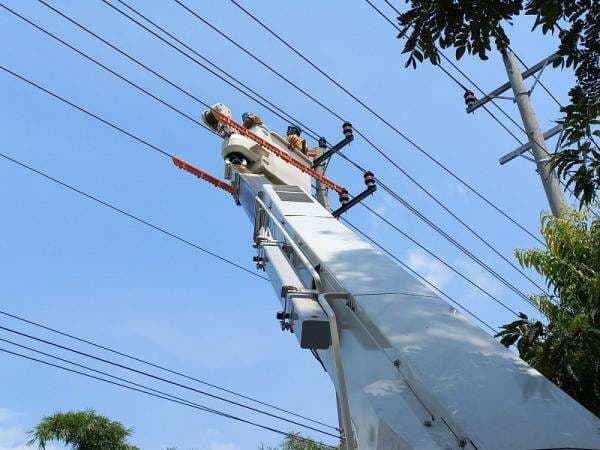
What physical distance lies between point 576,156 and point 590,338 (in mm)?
1895

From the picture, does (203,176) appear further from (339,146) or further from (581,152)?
(581,152)

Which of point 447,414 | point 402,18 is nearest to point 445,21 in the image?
point 402,18

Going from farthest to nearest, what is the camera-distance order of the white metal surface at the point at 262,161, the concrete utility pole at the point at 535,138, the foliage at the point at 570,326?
the white metal surface at the point at 262,161, the concrete utility pole at the point at 535,138, the foliage at the point at 570,326

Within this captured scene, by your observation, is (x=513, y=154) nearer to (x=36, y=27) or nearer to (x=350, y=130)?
(x=350, y=130)

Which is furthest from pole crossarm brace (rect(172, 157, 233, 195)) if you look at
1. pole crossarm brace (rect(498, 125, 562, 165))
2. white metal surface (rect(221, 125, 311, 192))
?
pole crossarm brace (rect(498, 125, 562, 165))

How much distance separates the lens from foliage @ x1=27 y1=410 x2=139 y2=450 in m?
15.2

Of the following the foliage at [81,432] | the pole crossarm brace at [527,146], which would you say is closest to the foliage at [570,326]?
the pole crossarm brace at [527,146]

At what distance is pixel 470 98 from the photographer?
10383mm

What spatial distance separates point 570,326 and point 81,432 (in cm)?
1330

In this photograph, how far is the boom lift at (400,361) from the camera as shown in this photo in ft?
10.2

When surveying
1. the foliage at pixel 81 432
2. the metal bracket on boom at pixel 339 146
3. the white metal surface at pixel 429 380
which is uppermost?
the metal bracket on boom at pixel 339 146

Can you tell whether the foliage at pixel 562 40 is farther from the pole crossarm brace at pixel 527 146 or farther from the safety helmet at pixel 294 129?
the safety helmet at pixel 294 129

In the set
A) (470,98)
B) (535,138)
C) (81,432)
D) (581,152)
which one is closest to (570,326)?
(581,152)

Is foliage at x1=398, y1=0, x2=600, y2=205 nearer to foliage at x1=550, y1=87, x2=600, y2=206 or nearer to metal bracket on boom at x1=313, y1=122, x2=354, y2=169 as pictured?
foliage at x1=550, y1=87, x2=600, y2=206
